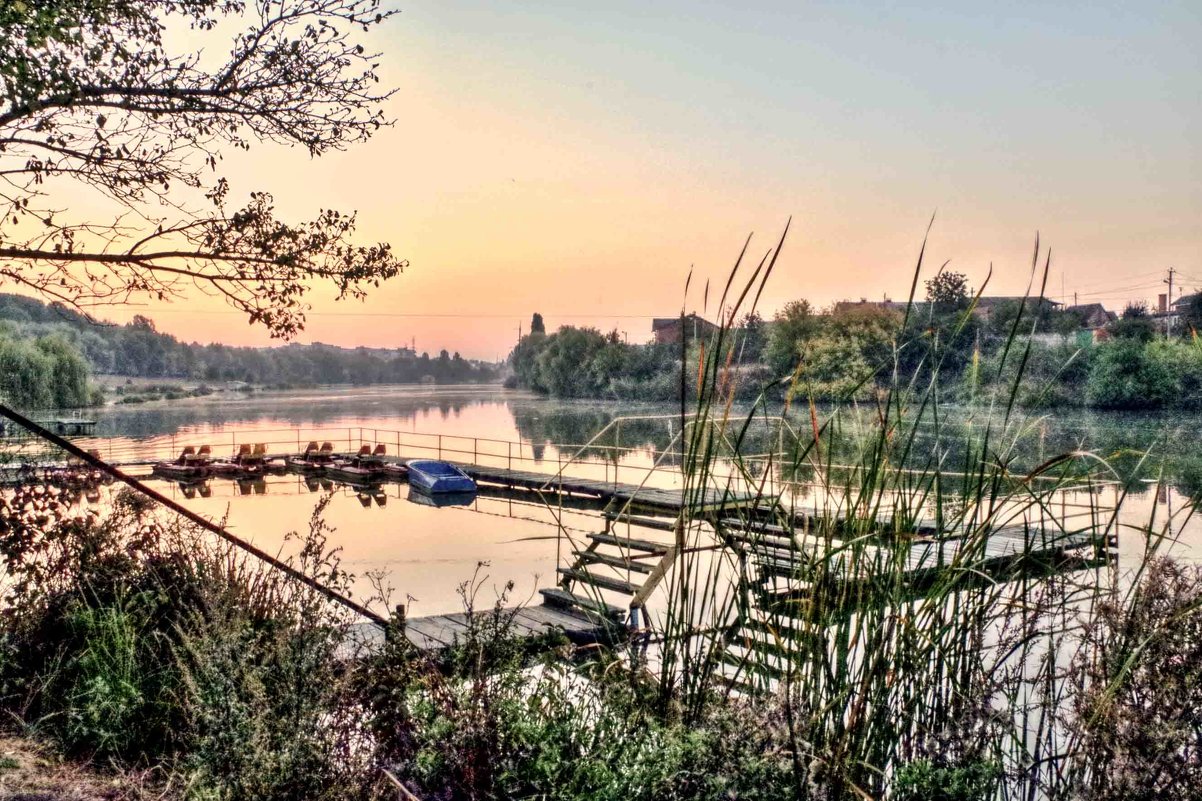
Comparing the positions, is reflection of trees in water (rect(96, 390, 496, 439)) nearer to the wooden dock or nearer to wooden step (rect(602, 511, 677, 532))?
the wooden dock

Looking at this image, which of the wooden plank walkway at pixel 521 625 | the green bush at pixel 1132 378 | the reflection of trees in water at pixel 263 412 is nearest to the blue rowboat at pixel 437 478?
the reflection of trees in water at pixel 263 412

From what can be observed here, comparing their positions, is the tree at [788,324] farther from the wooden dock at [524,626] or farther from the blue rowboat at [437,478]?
the wooden dock at [524,626]

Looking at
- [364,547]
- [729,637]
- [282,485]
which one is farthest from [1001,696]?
[282,485]

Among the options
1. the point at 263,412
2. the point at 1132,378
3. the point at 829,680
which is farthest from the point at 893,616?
the point at 263,412

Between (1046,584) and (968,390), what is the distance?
431 mm

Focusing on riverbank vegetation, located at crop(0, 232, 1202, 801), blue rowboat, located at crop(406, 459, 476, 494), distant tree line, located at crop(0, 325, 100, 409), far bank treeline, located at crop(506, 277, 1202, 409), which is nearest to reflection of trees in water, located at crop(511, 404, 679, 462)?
far bank treeline, located at crop(506, 277, 1202, 409)

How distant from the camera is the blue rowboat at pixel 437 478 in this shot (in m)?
17.8

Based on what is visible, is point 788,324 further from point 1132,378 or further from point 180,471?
point 180,471

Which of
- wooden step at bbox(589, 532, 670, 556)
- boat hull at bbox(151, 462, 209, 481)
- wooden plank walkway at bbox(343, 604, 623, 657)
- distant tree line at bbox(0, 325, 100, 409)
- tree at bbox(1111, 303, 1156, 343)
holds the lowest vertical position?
boat hull at bbox(151, 462, 209, 481)

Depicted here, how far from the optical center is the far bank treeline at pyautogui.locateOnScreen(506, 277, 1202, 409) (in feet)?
6.15

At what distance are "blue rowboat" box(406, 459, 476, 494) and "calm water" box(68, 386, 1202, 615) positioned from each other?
0.45 metres

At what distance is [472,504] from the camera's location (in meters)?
17.6

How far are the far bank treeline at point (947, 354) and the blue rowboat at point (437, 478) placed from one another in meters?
4.59

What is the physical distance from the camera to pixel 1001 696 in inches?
78.6
